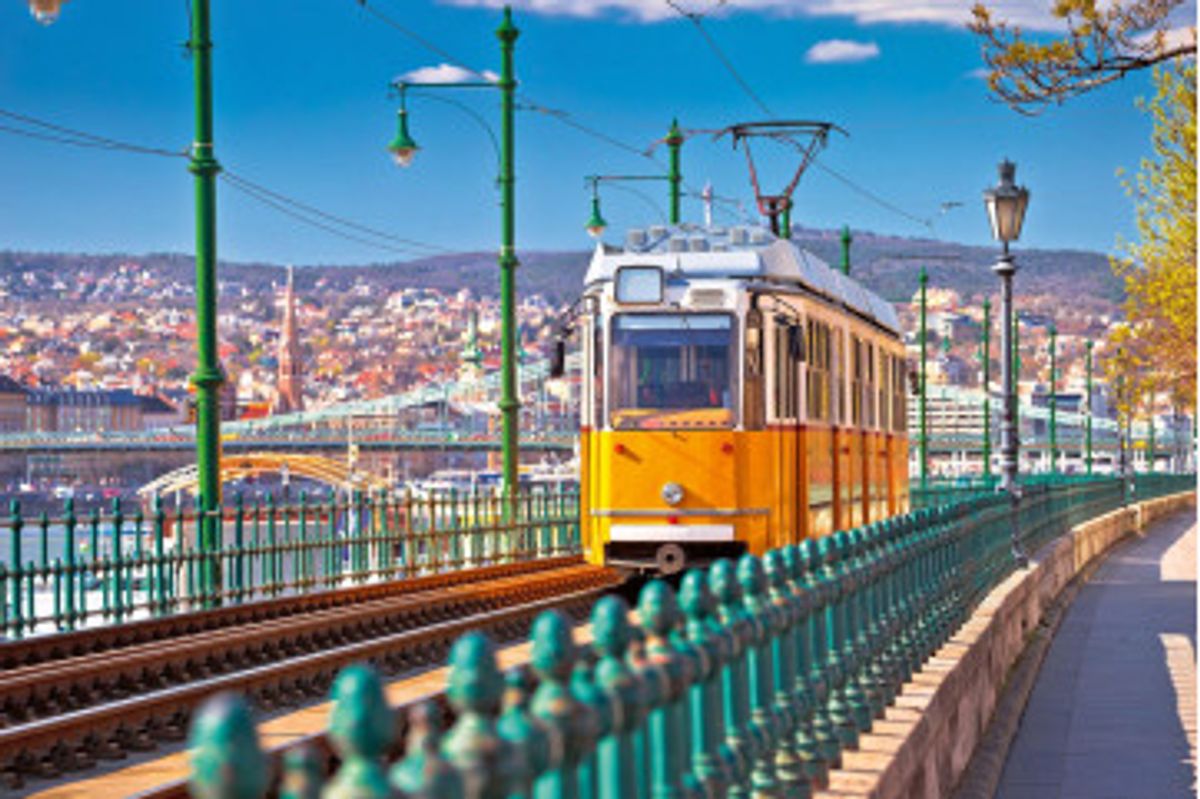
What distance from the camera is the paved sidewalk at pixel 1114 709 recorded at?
493 inches

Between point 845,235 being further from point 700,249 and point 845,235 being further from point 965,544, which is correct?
point 965,544

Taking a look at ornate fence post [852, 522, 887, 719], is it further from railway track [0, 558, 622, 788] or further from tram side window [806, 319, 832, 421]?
tram side window [806, 319, 832, 421]

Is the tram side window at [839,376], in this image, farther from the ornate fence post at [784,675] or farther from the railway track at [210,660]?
the ornate fence post at [784,675]

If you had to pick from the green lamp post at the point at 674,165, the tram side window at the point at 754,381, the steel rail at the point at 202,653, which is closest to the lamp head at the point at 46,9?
the steel rail at the point at 202,653

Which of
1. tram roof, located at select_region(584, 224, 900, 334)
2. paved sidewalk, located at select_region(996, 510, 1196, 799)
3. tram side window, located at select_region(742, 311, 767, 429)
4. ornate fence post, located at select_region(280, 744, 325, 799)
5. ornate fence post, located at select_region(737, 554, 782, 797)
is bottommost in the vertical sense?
paved sidewalk, located at select_region(996, 510, 1196, 799)

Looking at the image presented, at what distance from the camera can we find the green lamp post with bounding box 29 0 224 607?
65.1ft

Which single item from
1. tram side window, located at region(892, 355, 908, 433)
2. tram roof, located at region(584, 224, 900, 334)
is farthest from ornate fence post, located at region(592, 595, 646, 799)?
tram side window, located at region(892, 355, 908, 433)

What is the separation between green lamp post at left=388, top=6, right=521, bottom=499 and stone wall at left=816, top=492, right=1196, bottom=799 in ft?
31.2

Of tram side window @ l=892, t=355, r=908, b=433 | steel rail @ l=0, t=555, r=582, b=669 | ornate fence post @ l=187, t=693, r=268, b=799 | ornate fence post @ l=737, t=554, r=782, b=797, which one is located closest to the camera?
ornate fence post @ l=187, t=693, r=268, b=799

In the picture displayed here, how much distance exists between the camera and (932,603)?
40.7 feet

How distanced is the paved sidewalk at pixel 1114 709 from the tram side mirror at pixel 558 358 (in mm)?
5165

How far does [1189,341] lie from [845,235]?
61.9ft

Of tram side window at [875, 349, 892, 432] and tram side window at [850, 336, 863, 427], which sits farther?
tram side window at [875, 349, 892, 432]

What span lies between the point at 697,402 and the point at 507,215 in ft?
32.4
